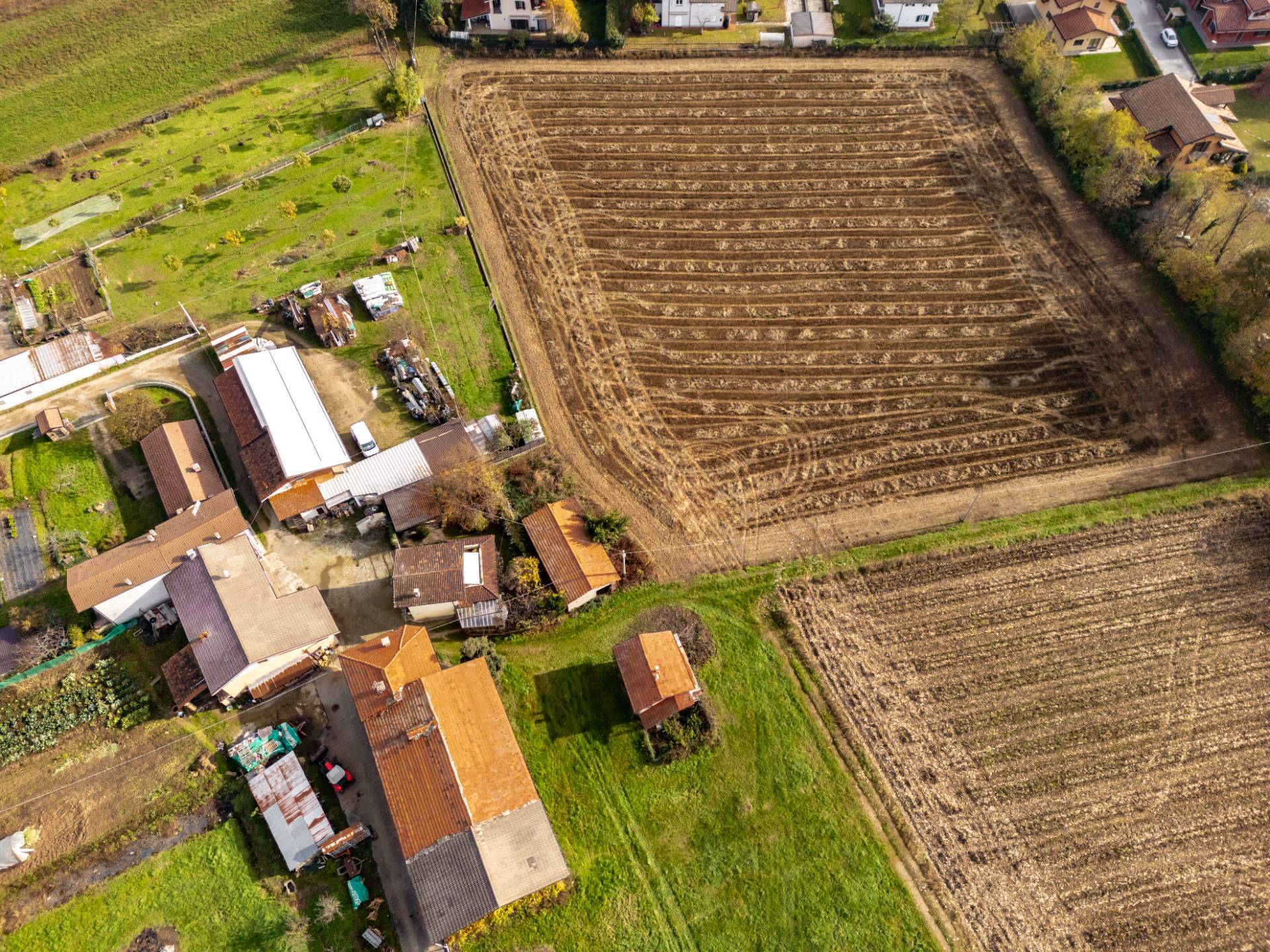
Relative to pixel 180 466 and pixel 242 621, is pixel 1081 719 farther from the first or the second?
pixel 180 466

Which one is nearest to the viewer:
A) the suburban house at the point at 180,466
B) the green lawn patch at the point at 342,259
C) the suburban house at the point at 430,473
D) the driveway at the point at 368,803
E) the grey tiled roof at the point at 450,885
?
the grey tiled roof at the point at 450,885

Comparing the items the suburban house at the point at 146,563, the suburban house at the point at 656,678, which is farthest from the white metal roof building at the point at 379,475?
the suburban house at the point at 656,678

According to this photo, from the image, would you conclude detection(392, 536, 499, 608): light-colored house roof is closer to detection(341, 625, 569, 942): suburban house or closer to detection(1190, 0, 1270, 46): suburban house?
detection(341, 625, 569, 942): suburban house

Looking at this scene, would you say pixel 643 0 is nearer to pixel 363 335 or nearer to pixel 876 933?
pixel 363 335

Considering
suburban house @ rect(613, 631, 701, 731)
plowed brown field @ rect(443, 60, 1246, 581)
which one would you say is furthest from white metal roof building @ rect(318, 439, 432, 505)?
suburban house @ rect(613, 631, 701, 731)

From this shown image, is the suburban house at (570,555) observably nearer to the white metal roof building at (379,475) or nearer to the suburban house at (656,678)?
the suburban house at (656,678)

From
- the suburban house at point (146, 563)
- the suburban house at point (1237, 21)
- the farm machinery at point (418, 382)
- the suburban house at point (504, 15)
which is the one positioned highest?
the suburban house at point (504, 15)

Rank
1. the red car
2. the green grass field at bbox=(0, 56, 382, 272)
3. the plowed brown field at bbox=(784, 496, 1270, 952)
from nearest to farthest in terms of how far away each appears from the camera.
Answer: the plowed brown field at bbox=(784, 496, 1270, 952)
the red car
the green grass field at bbox=(0, 56, 382, 272)
